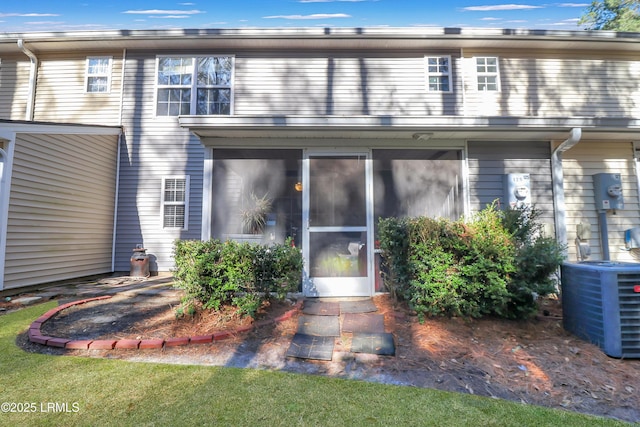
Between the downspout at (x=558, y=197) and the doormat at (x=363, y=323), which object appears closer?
the doormat at (x=363, y=323)

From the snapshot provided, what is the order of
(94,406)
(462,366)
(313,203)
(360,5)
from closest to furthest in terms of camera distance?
(94,406) → (462,366) → (313,203) → (360,5)

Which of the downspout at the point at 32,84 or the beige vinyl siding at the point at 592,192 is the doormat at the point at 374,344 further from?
the downspout at the point at 32,84

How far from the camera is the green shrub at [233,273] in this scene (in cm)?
343

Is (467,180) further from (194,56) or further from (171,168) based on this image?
(194,56)

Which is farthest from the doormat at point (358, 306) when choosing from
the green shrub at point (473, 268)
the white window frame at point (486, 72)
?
the white window frame at point (486, 72)

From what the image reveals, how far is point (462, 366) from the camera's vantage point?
2.66 metres

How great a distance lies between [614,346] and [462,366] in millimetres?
1542

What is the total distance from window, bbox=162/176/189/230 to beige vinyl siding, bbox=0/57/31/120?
4678 mm

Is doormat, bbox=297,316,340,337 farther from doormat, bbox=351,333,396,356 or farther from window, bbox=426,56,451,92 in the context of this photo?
window, bbox=426,56,451,92

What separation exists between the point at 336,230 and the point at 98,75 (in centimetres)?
808

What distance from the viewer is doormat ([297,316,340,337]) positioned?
339cm

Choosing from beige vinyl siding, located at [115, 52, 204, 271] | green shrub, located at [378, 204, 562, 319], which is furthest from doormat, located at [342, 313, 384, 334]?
beige vinyl siding, located at [115, 52, 204, 271]

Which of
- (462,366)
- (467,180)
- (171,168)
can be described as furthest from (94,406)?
(171,168)

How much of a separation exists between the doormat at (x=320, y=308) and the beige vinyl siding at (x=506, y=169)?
9.86 ft
